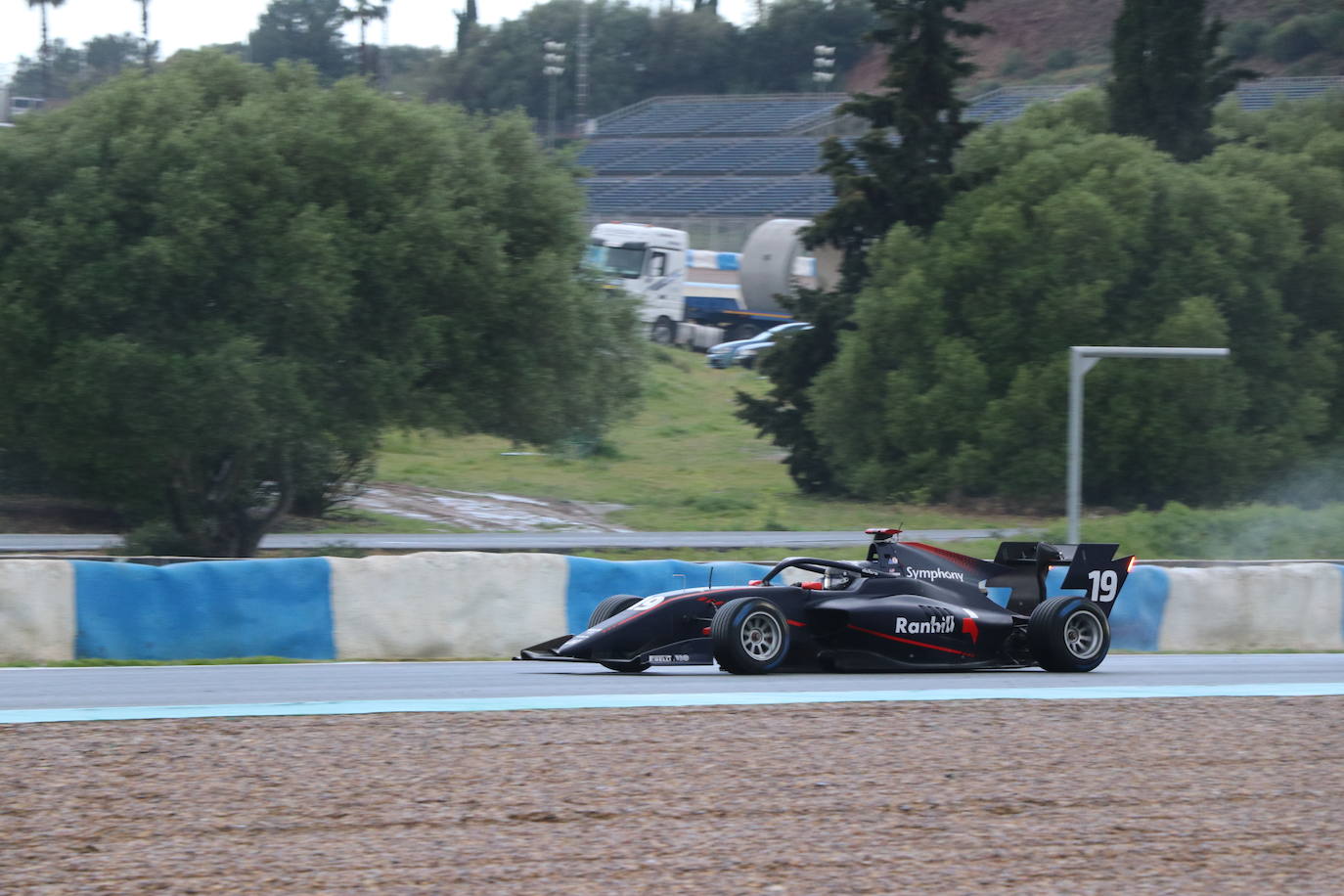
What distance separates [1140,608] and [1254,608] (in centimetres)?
135

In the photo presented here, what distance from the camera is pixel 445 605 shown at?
1321 cm

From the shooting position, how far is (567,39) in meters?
132

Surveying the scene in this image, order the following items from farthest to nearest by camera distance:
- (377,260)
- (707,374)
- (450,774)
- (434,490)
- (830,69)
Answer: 1. (830,69)
2. (707,374)
3. (434,490)
4. (377,260)
5. (450,774)

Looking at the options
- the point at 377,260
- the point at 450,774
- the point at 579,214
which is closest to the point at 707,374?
the point at 579,214

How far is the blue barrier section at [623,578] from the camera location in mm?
13625

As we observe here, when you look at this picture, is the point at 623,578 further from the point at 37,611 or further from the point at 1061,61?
the point at 1061,61

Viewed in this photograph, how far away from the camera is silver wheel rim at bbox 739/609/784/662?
10.7 m

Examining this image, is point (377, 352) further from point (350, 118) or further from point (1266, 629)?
point (1266, 629)

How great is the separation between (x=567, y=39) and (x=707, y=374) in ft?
274

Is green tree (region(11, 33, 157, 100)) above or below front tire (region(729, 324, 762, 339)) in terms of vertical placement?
above

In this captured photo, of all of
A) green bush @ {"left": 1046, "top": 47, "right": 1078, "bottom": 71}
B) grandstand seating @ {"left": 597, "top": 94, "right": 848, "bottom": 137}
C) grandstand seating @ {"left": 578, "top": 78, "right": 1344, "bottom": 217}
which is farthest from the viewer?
green bush @ {"left": 1046, "top": 47, "right": 1078, "bottom": 71}

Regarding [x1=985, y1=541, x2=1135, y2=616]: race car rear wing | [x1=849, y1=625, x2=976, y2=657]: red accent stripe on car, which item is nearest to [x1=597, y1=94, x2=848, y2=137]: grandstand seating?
[x1=985, y1=541, x2=1135, y2=616]: race car rear wing

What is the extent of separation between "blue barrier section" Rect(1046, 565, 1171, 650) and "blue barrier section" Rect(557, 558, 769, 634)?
3.58 m

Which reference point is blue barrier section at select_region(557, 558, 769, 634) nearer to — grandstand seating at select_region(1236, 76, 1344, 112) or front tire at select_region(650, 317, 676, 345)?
front tire at select_region(650, 317, 676, 345)
